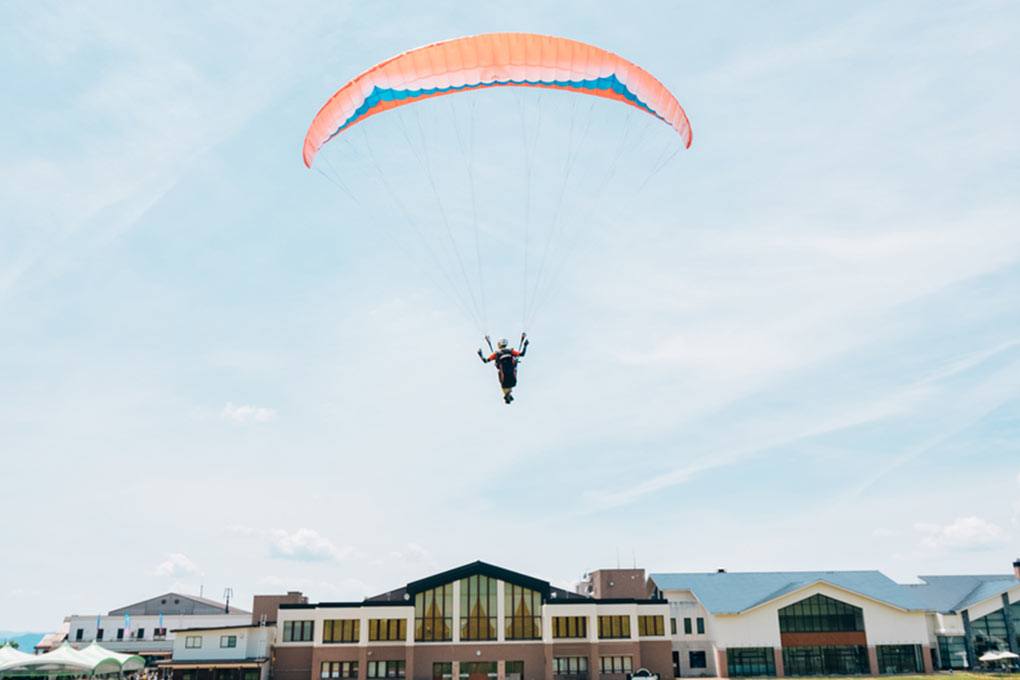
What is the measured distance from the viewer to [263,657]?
4428 centimetres

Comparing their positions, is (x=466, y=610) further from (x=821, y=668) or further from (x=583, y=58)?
(x=583, y=58)

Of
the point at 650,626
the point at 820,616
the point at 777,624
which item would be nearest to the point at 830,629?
the point at 820,616

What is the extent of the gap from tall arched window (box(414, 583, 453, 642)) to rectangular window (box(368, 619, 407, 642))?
0.71 metres

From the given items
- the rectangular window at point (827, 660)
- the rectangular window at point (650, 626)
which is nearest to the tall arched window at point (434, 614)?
the rectangular window at point (650, 626)

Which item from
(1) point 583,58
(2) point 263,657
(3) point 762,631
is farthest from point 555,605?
(1) point 583,58

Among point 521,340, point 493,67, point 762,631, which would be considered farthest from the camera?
point 762,631

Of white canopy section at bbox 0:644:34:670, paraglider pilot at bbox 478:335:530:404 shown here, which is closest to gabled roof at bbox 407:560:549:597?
white canopy section at bbox 0:644:34:670

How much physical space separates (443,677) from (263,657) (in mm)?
10555

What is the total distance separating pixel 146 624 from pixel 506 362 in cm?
5563

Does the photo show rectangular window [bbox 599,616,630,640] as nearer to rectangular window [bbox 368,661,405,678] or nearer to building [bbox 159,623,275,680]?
rectangular window [bbox 368,661,405,678]

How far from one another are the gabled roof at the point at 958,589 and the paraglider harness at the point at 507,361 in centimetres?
3940

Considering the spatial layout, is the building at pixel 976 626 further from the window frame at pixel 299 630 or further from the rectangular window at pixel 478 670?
the window frame at pixel 299 630

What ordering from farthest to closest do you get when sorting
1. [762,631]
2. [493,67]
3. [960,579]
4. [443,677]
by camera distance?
[960,579] → [762,631] → [443,677] → [493,67]

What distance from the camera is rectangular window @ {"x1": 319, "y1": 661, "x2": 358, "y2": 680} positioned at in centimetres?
4175
